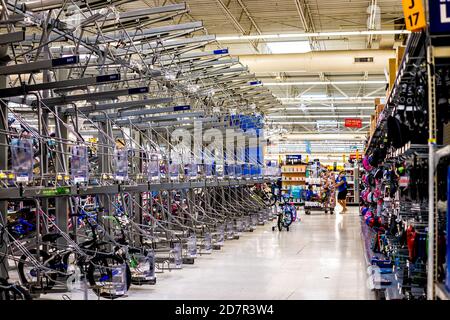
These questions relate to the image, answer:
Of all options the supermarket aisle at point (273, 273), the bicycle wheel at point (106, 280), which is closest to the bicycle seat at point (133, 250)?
the supermarket aisle at point (273, 273)

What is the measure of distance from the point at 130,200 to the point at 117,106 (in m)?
2.69

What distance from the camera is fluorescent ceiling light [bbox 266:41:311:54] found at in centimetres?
1772

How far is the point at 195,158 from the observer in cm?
1209

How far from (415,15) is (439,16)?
32cm

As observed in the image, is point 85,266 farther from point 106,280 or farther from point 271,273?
point 271,273

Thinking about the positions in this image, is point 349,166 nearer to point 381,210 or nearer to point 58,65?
point 381,210

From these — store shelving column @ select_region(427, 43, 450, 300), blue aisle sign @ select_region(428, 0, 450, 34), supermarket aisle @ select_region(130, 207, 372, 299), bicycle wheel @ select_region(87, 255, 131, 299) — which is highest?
blue aisle sign @ select_region(428, 0, 450, 34)

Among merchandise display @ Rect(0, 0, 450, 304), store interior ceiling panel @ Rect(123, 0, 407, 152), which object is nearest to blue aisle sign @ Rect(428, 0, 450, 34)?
Result: merchandise display @ Rect(0, 0, 450, 304)

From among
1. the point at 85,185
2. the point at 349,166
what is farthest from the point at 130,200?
the point at 349,166

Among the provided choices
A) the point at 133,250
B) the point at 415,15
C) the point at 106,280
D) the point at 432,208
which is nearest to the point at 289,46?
the point at 133,250

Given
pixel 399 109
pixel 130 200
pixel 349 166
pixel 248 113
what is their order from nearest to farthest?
pixel 399 109 → pixel 130 200 → pixel 248 113 → pixel 349 166

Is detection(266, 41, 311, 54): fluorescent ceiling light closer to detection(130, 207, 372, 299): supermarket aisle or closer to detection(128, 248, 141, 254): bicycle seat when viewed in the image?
detection(130, 207, 372, 299): supermarket aisle

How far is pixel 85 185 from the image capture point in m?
6.86

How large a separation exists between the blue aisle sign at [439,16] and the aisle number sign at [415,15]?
9.4 inches
